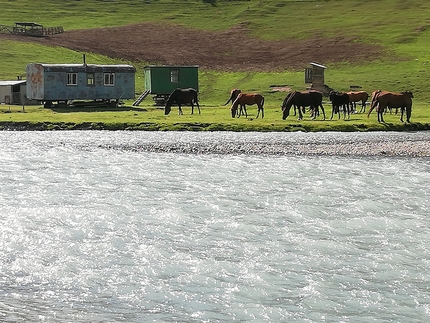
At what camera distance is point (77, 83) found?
56625 mm

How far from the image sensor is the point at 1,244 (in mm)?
14867

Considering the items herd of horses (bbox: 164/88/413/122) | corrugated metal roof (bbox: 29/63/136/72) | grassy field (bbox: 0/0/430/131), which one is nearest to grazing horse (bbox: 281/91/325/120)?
herd of horses (bbox: 164/88/413/122)

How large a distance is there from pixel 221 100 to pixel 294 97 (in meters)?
18.5

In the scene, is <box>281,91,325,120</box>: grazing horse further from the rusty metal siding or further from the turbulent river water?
the rusty metal siding

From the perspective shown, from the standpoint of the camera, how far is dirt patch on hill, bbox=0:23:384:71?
7831 cm

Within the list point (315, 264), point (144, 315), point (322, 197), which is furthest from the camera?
point (322, 197)

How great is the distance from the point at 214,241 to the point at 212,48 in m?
73.5

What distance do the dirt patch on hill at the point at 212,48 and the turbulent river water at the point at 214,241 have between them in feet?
171

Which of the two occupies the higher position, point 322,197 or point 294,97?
point 294,97

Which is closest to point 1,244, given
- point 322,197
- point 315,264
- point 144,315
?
point 144,315

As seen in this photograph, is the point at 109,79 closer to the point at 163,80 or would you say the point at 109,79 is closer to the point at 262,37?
the point at 163,80

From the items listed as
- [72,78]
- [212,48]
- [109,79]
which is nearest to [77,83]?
[72,78]

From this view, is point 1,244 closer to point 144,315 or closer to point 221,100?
point 144,315

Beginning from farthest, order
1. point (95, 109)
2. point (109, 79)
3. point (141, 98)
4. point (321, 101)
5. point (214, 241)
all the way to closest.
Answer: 1. point (141, 98)
2. point (109, 79)
3. point (95, 109)
4. point (321, 101)
5. point (214, 241)
